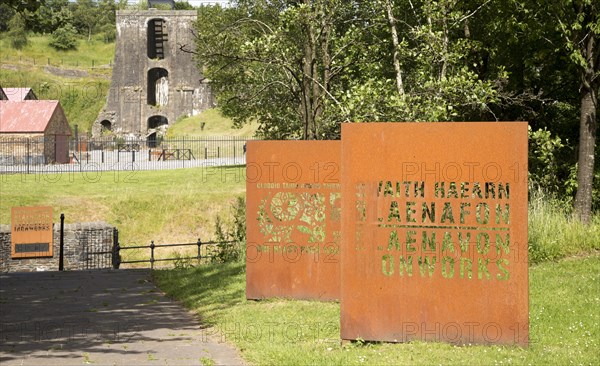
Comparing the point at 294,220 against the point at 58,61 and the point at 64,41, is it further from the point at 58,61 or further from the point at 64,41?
the point at 64,41

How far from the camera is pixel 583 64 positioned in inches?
625

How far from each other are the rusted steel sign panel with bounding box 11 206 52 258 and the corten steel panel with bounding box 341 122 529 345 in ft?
57.7

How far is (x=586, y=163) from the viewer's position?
15.9 meters

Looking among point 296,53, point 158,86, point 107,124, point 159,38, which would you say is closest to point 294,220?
point 296,53

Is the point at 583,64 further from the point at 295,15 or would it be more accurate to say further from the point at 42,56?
the point at 42,56

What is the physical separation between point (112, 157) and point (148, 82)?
18141 mm

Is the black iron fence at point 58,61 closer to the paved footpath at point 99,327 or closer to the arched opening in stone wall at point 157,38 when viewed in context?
the arched opening in stone wall at point 157,38

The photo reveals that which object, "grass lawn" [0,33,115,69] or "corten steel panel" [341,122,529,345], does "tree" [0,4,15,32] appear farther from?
"corten steel panel" [341,122,529,345]

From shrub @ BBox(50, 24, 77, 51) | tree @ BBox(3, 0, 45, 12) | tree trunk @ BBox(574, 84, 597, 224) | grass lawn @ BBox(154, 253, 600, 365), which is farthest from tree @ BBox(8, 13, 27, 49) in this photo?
grass lawn @ BBox(154, 253, 600, 365)

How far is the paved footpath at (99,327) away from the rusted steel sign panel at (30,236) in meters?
9.11

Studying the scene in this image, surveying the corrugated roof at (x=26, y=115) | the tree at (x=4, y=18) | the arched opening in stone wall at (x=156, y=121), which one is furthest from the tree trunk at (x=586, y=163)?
A: the tree at (x=4, y=18)

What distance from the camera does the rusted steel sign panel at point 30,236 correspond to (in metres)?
24.1

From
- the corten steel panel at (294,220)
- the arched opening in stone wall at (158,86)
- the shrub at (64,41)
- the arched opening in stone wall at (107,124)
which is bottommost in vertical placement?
the corten steel panel at (294,220)

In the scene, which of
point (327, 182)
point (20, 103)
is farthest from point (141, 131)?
point (327, 182)
